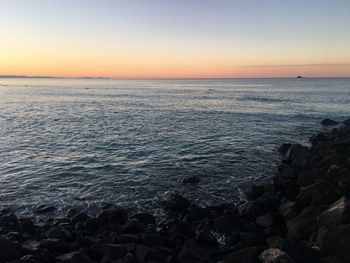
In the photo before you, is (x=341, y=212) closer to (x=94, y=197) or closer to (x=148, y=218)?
(x=148, y=218)

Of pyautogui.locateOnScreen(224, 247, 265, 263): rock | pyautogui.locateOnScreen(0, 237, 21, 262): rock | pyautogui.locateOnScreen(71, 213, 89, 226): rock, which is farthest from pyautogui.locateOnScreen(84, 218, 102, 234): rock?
pyautogui.locateOnScreen(224, 247, 265, 263): rock

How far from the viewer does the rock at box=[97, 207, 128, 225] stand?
1653 cm

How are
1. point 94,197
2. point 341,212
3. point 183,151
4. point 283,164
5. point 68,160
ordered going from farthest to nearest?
1. point 183,151
2. point 68,160
3. point 283,164
4. point 94,197
5. point 341,212

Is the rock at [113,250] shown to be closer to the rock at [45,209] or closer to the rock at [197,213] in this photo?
the rock at [197,213]

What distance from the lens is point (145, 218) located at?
16.9m

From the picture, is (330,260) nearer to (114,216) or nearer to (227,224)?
(227,224)

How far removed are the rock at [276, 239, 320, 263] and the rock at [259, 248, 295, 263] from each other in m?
0.40

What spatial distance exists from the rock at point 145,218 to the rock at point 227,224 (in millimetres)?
3058

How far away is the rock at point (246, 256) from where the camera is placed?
11556mm

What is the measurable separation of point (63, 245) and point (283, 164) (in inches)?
660

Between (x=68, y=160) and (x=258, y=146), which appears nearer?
(x=68, y=160)

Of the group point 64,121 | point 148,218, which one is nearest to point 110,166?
point 148,218

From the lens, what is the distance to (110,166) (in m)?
26.1

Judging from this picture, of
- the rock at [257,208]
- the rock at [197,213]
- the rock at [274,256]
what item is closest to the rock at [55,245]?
the rock at [197,213]
